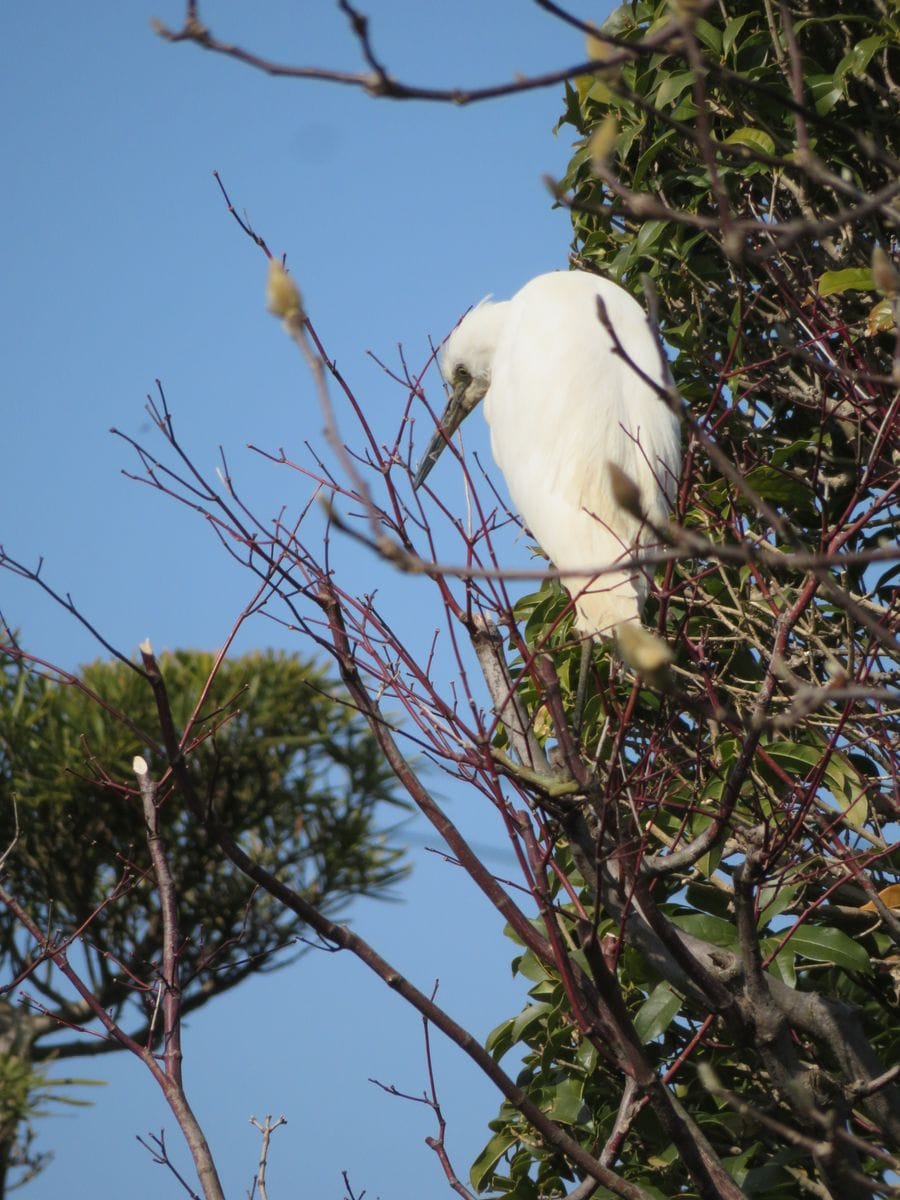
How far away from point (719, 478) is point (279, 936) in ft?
9.50

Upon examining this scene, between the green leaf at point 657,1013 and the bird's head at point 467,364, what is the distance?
1.62 m

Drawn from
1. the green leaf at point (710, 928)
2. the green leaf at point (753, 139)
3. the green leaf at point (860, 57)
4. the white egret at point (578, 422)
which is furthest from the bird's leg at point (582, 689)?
the green leaf at point (860, 57)

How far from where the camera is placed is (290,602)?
1.55 m

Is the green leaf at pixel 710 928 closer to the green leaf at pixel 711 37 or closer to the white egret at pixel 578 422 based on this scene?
the white egret at pixel 578 422

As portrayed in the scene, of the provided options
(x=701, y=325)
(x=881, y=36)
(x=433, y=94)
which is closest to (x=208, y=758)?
(x=701, y=325)

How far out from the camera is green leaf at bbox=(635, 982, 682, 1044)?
1.54 metres

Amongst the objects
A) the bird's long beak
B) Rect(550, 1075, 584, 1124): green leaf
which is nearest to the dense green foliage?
the bird's long beak

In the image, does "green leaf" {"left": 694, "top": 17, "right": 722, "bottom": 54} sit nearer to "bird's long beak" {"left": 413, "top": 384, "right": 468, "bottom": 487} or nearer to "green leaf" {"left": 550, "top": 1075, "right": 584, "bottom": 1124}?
"bird's long beak" {"left": 413, "top": 384, "right": 468, "bottom": 487}

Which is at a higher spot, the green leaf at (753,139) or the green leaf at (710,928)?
the green leaf at (753,139)

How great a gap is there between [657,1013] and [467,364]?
191 cm

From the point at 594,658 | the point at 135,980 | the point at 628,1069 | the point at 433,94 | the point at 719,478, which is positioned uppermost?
the point at 719,478

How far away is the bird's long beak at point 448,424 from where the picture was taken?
123 inches

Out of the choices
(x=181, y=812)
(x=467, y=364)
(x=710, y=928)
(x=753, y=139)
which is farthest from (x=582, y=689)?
(x=181, y=812)

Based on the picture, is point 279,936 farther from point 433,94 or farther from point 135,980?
point 433,94
